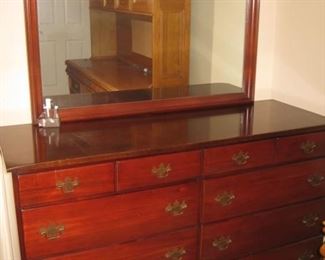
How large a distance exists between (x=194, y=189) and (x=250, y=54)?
87 cm

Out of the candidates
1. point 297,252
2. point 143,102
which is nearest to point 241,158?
point 143,102

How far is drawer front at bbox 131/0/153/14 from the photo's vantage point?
211 centimetres

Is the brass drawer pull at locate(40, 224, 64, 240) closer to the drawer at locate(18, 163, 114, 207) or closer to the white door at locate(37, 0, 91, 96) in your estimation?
the drawer at locate(18, 163, 114, 207)

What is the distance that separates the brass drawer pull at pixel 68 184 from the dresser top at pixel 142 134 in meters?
0.06

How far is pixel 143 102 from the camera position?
2107 mm

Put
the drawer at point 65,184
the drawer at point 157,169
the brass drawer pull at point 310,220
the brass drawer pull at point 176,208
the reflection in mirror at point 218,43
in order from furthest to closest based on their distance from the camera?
the reflection in mirror at point 218,43 → the brass drawer pull at point 310,220 → the brass drawer pull at point 176,208 → the drawer at point 157,169 → the drawer at point 65,184

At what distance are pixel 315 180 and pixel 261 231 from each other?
0.36 meters

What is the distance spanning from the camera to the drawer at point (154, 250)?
171cm

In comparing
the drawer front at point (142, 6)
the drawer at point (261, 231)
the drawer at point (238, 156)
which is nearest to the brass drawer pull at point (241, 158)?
the drawer at point (238, 156)

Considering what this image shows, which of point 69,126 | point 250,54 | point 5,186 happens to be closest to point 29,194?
point 5,186

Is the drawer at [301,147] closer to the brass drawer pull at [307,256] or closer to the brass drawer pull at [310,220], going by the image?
the brass drawer pull at [310,220]

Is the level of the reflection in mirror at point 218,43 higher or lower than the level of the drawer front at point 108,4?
lower

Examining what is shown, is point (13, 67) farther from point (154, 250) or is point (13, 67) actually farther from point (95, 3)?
point (154, 250)

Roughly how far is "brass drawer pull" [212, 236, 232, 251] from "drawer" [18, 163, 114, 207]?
0.56 m
